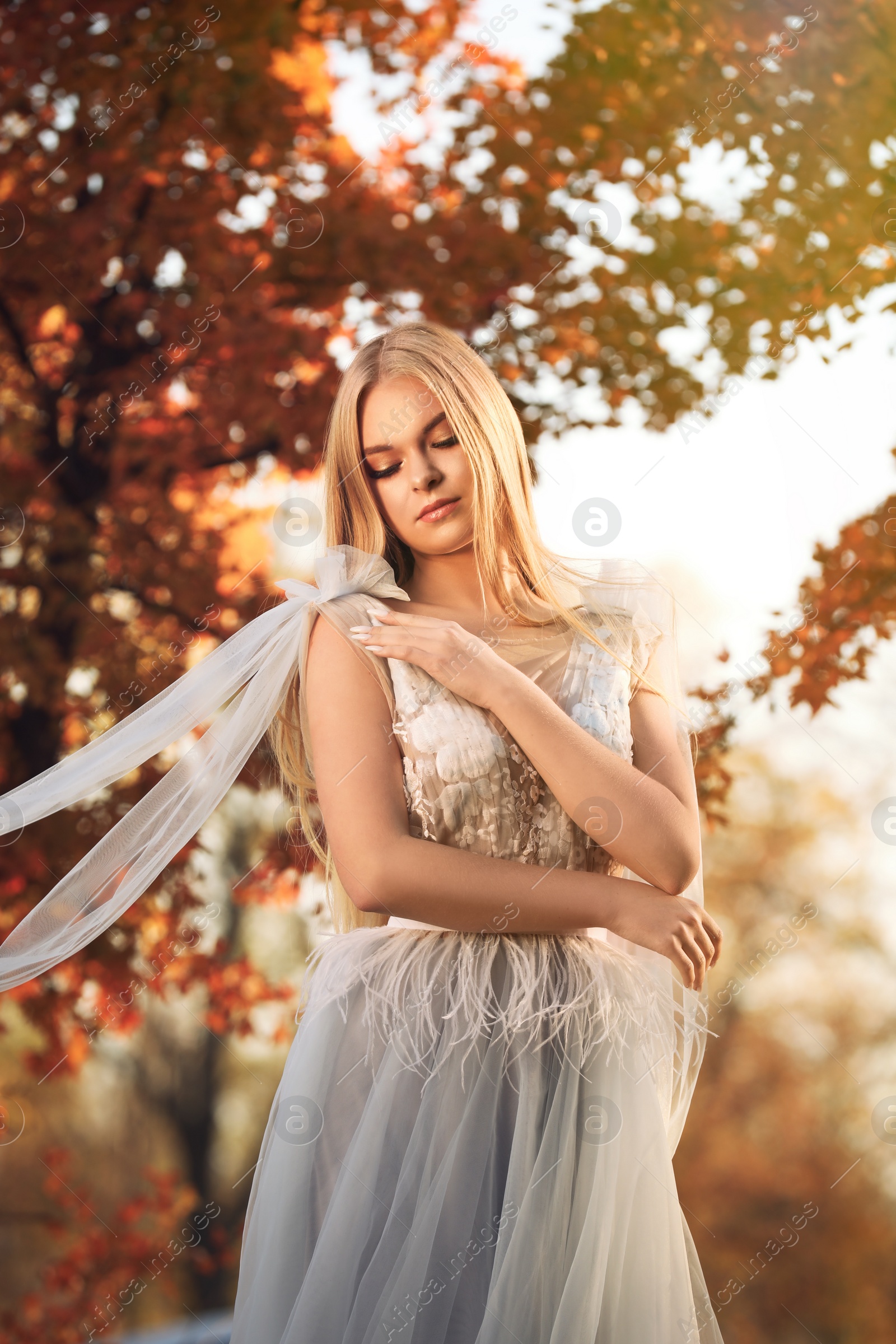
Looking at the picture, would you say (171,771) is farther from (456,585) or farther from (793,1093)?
(793,1093)

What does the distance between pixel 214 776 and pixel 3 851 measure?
1.45m

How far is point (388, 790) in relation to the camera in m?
1.59

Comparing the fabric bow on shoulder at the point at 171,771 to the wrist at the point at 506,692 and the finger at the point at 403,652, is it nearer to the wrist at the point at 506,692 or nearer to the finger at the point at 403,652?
the finger at the point at 403,652

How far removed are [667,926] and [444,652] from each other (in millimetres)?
522

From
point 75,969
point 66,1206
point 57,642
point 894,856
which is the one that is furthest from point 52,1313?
point 894,856

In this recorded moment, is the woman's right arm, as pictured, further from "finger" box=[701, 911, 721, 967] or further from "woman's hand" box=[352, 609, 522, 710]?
"woman's hand" box=[352, 609, 522, 710]

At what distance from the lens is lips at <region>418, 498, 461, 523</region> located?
1.83 metres

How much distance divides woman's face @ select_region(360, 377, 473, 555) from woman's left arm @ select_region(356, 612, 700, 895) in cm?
24

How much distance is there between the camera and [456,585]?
1.95 m

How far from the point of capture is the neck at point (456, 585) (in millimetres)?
1938

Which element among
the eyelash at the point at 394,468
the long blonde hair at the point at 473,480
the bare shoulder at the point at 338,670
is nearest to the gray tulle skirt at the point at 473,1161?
the long blonde hair at the point at 473,480

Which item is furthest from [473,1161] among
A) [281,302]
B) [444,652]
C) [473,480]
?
[281,302]

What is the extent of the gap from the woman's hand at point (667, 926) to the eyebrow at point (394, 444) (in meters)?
0.82

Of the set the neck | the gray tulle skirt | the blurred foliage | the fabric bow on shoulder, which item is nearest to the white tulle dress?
the gray tulle skirt
